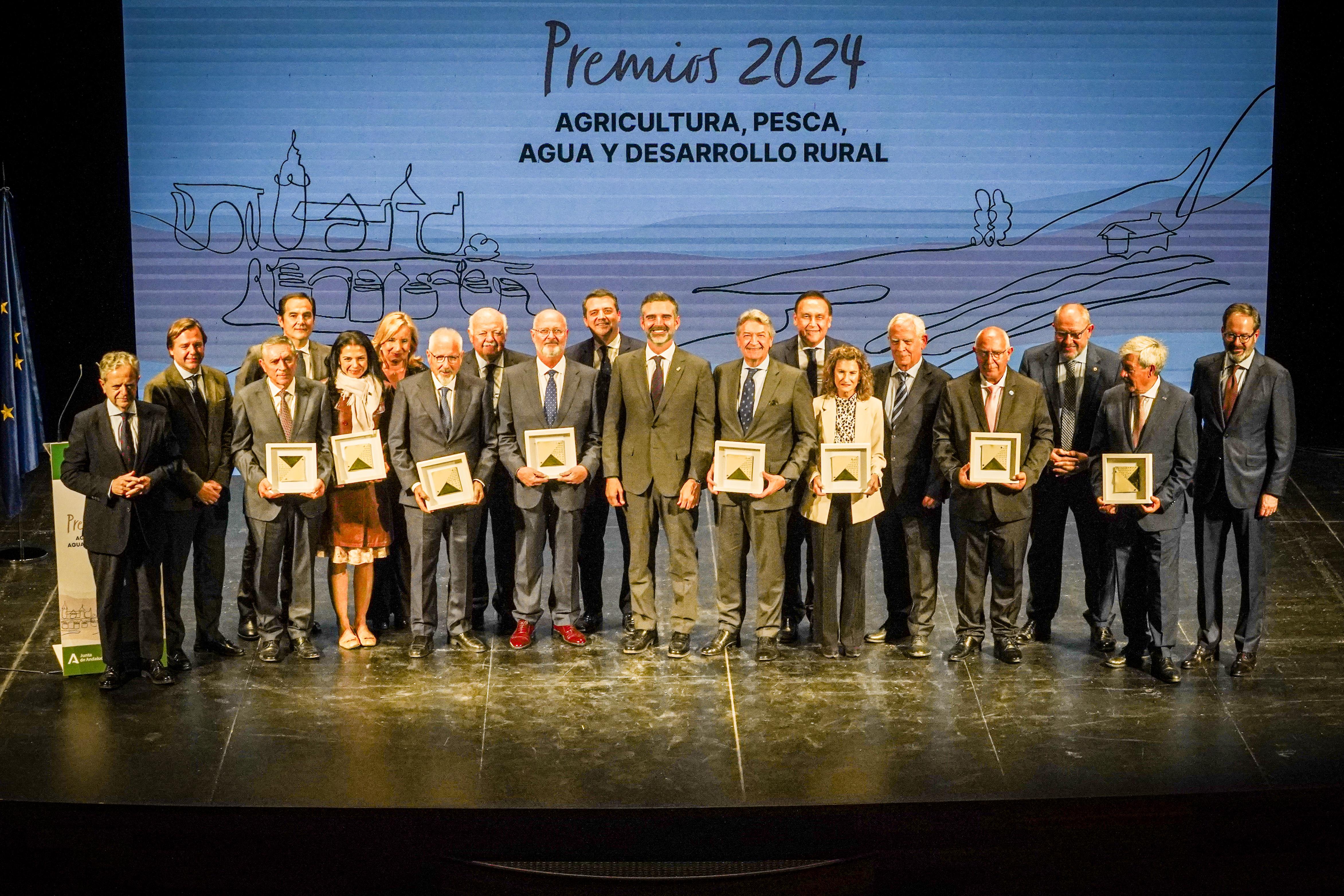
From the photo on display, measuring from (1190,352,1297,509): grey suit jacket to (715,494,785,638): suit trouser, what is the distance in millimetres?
1749

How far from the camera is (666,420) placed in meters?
5.50

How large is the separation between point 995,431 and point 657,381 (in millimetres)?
1408

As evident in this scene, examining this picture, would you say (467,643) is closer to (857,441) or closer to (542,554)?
(542,554)

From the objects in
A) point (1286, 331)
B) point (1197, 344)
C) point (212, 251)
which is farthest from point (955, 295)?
point (212, 251)

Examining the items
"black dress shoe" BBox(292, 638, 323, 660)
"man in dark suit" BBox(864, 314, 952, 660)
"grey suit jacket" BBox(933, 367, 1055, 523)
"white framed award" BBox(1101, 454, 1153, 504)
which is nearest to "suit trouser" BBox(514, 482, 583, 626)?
"black dress shoe" BBox(292, 638, 323, 660)

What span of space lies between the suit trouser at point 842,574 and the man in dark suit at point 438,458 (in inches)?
56.8

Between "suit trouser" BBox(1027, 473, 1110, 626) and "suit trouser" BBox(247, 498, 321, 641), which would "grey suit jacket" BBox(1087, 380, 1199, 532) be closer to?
"suit trouser" BBox(1027, 473, 1110, 626)

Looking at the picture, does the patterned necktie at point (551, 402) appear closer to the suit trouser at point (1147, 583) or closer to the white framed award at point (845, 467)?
the white framed award at point (845, 467)

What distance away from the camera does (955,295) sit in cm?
932

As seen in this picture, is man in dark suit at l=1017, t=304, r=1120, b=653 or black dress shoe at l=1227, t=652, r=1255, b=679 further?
man in dark suit at l=1017, t=304, r=1120, b=653

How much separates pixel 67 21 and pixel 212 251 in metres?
1.70

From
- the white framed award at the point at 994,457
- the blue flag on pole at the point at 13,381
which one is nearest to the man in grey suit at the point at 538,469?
the white framed award at the point at 994,457

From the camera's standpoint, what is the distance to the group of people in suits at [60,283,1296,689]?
5.31m

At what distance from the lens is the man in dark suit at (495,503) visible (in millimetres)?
5684
